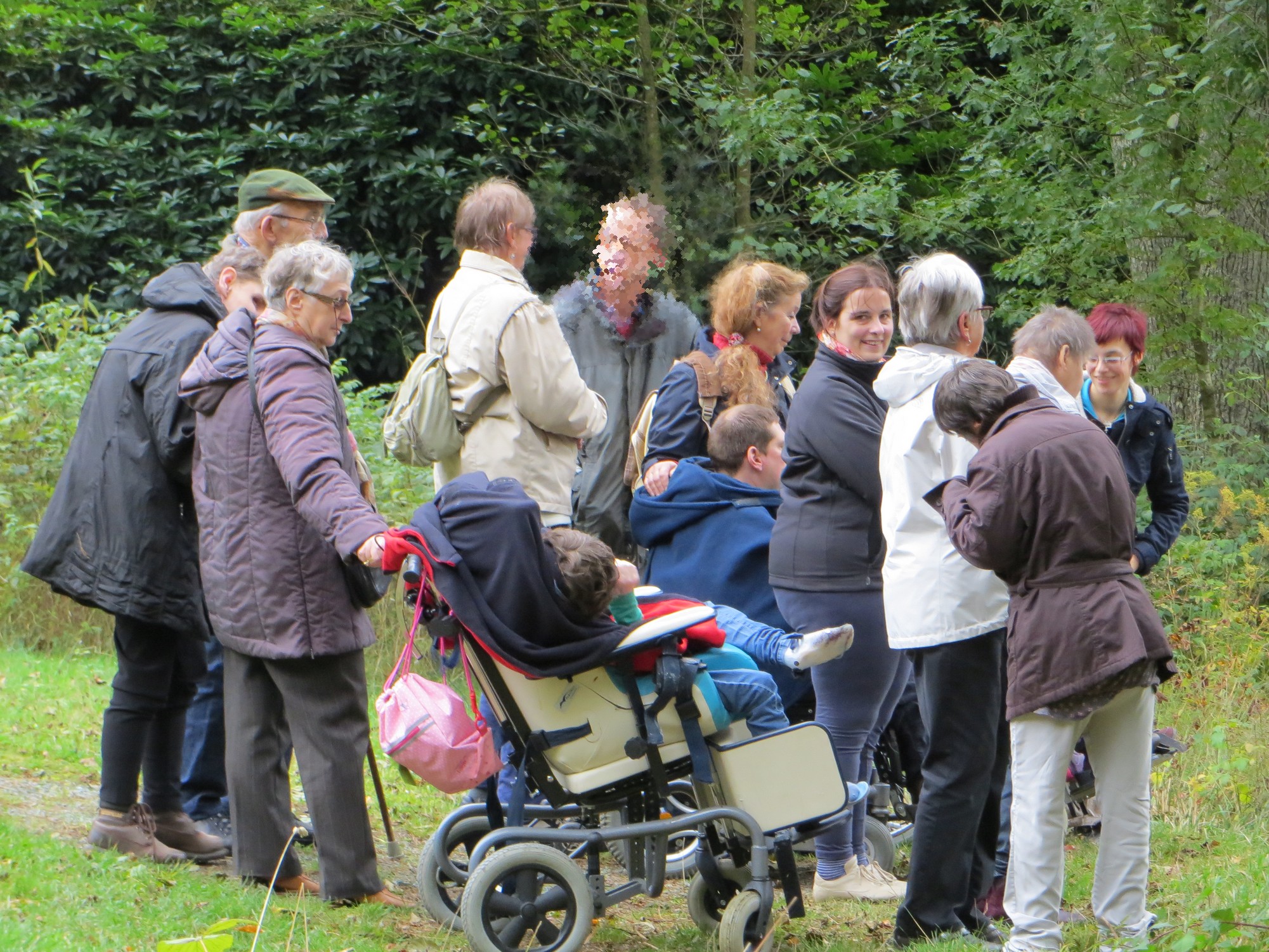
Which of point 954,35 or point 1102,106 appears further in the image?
point 954,35

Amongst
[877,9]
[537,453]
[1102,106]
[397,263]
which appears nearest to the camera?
[537,453]

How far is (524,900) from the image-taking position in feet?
12.0

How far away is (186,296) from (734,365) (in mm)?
1883

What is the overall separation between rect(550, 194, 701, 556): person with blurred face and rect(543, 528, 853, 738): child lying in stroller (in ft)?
6.15

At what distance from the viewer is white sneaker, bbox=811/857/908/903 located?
4.48 meters

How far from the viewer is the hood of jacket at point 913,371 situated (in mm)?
3920

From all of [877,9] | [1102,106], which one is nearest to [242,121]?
[877,9]

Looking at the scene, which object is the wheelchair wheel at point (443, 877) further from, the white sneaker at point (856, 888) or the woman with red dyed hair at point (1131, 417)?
the woman with red dyed hair at point (1131, 417)

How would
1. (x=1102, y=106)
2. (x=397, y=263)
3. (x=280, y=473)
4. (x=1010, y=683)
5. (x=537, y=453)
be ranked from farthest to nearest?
1. (x=397, y=263)
2. (x=1102, y=106)
3. (x=537, y=453)
4. (x=280, y=473)
5. (x=1010, y=683)

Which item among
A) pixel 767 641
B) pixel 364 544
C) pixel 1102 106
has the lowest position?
pixel 767 641

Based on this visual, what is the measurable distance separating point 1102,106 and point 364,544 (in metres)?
5.94

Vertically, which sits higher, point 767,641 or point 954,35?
point 954,35

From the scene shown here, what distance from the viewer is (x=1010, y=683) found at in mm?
3621

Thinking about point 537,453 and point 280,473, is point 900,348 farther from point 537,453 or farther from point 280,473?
point 280,473
